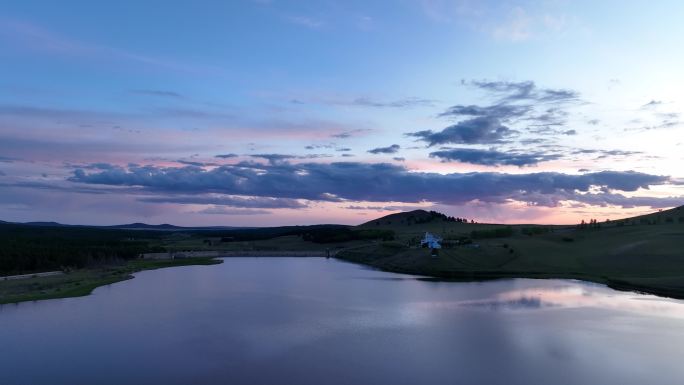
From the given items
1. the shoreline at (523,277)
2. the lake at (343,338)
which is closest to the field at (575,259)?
the shoreline at (523,277)

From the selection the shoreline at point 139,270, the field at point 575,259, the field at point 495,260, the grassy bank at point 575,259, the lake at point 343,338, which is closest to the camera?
the lake at point 343,338

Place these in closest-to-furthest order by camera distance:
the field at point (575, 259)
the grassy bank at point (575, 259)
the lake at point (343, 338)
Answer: the lake at point (343, 338)
the grassy bank at point (575, 259)
the field at point (575, 259)

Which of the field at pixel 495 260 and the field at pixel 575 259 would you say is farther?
the field at pixel 575 259

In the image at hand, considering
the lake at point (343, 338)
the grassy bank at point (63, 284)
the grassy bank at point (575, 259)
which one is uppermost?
the grassy bank at point (575, 259)

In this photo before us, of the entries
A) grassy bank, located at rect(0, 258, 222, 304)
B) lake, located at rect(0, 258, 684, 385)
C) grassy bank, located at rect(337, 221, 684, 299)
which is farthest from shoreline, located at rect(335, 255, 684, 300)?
grassy bank, located at rect(0, 258, 222, 304)

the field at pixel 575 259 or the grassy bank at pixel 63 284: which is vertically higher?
the field at pixel 575 259

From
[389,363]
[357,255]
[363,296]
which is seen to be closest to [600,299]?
[363,296]

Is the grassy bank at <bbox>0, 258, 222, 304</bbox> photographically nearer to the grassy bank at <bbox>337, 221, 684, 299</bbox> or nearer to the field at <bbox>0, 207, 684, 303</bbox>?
the field at <bbox>0, 207, 684, 303</bbox>

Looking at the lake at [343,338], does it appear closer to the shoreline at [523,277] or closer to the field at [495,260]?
the shoreline at [523,277]
